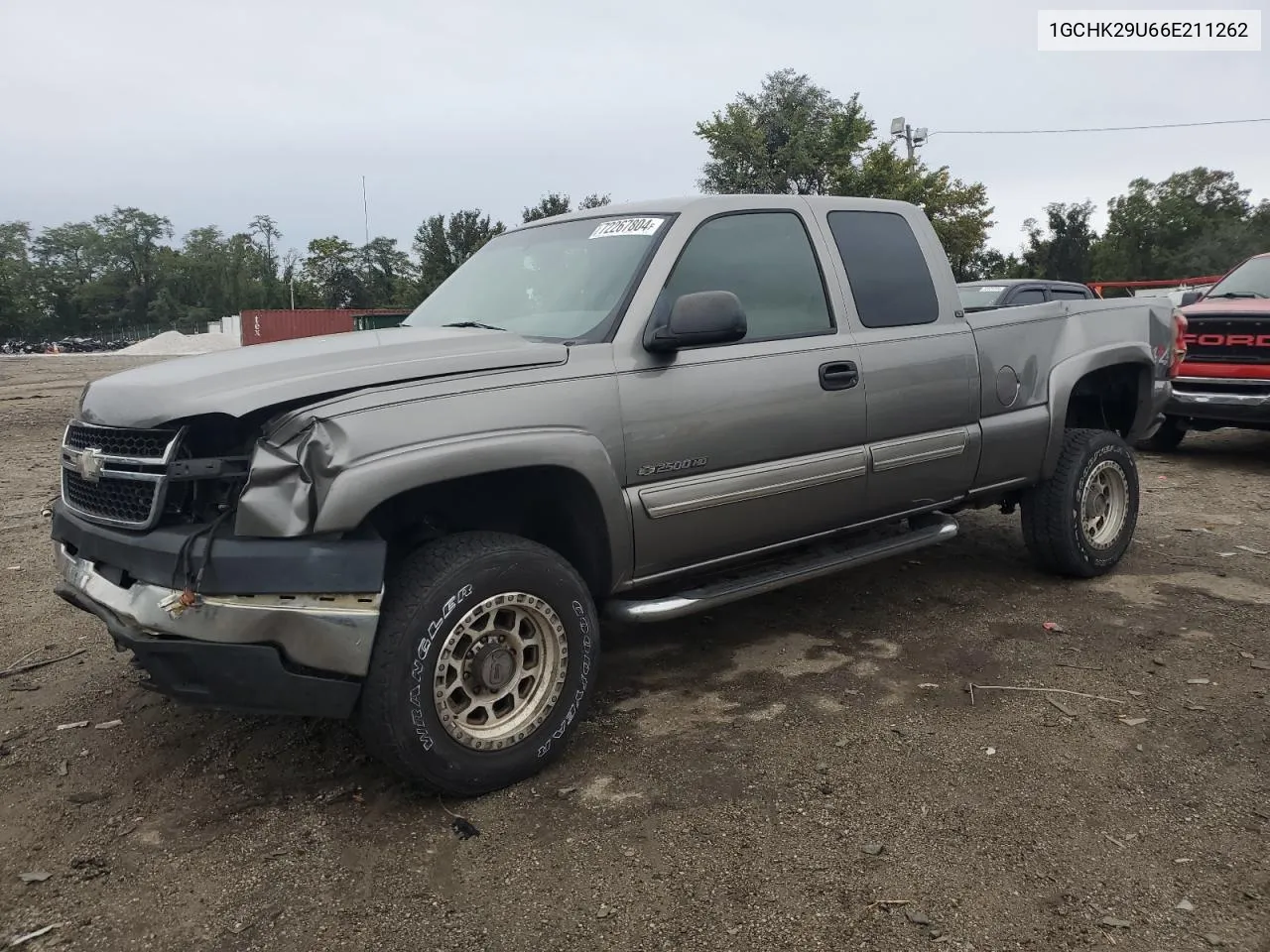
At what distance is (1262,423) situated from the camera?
27.2ft

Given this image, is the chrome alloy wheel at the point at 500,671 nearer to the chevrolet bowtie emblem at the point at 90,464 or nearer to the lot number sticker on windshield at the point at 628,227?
the chevrolet bowtie emblem at the point at 90,464

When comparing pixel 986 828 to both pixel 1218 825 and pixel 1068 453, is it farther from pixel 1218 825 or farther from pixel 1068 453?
pixel 1068 453

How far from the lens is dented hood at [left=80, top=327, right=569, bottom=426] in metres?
2.70

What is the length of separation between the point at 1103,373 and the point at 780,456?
2.63 metres

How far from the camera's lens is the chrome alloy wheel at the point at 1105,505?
509 cm

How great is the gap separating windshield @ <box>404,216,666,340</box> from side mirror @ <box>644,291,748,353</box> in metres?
0.24

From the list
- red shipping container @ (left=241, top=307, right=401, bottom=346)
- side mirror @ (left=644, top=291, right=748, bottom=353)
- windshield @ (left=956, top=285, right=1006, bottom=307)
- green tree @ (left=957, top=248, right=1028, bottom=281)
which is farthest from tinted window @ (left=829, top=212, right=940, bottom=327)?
green tree @ (left=957, top=248, right=1028, bottom=281)

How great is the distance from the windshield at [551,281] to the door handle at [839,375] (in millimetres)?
867

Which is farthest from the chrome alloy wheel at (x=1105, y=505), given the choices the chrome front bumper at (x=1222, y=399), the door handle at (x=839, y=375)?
the chrome front bumper at (x=1222, y=399)

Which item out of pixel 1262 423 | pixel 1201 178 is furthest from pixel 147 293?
pixel 1262 423

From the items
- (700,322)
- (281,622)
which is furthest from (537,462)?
(281,622)

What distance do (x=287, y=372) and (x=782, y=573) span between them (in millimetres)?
2010

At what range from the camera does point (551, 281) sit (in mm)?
3824

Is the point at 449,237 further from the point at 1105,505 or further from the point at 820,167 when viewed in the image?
the point at 1105,505
